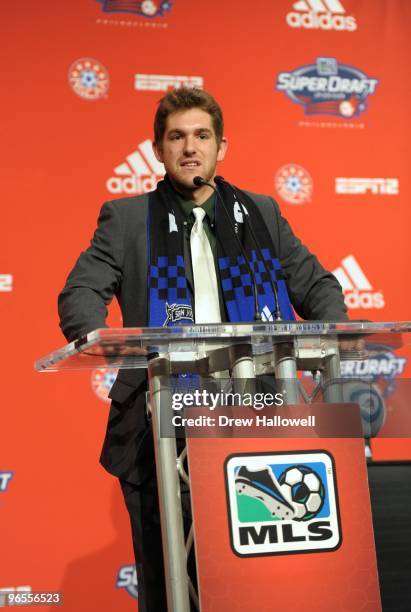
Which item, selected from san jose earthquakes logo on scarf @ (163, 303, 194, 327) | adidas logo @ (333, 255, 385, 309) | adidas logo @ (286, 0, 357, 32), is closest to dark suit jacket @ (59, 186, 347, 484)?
san jose earthquakes logo on scarf @ (163, 303, 194, 327)

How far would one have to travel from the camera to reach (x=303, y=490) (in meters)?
1.53

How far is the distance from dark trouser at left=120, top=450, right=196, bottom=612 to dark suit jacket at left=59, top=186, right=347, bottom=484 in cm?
4

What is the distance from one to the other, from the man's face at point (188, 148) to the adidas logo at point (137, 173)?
1.30m

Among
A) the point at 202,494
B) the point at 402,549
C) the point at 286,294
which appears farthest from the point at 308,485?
the point at 402,549

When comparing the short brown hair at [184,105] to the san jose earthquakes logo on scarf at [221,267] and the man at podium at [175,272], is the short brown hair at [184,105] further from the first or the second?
the san jose earthquakes logo on scarf at [221,267]

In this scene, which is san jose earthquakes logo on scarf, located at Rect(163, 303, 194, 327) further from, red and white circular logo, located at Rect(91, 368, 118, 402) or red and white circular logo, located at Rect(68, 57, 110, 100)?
red and white circular logo, located at Rect(68, 57, 110, 100)

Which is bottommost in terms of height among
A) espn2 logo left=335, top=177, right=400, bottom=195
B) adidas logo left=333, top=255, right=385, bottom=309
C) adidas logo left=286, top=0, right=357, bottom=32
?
adidas logo left=333, top=255, right=385, bottom=309

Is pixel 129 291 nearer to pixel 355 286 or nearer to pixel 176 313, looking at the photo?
pixel 176 313

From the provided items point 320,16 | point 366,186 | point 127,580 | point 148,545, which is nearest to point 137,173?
point 366,186

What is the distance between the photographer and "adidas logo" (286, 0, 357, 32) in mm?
4105

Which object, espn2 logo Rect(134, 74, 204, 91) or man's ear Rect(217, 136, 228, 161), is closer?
man's ear Rect(217, 136, 228, 161)

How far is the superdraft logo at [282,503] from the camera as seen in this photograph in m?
1.51

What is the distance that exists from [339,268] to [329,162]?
511 millimetres

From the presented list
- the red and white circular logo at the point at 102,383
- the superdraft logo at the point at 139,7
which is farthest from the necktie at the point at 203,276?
the superdraft logo at the point at 139,7
